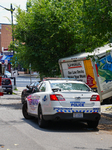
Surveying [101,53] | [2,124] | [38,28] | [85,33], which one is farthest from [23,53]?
[2,124]

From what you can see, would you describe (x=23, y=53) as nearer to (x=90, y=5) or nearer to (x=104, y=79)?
(x=104, y=79)

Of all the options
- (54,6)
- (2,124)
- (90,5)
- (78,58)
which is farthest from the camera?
(54,6)

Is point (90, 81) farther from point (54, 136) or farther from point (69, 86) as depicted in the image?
point (54, 136)

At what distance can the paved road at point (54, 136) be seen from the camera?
7.94 m

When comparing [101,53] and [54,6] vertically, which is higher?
[54,6]

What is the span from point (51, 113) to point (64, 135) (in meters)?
0.98

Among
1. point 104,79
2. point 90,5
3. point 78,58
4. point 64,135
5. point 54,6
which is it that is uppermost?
point 54,6

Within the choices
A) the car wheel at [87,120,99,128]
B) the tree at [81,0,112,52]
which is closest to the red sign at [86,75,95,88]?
the tree at [81,0,112,52]

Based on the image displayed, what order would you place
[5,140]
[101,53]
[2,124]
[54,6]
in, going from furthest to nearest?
1. [54,6]
2. [101,53]
3. [2,124]
4. [5,140]

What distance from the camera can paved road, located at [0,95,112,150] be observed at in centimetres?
794

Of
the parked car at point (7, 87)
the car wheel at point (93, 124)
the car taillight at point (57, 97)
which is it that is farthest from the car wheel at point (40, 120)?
the parked car at point (7, 87)

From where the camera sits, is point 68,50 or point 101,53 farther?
point 68,50

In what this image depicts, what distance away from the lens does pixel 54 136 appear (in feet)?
30.8

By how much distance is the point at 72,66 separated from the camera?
20.2 meters
